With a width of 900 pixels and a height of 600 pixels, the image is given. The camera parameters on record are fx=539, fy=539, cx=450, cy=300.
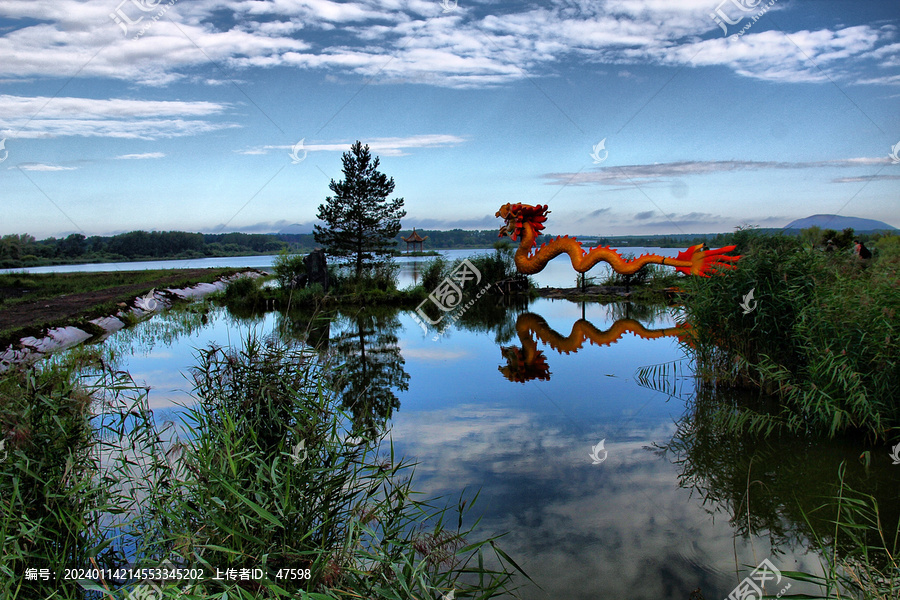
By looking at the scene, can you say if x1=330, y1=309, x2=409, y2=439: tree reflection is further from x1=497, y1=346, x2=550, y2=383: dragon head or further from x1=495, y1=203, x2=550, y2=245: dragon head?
x1=495, y1=203, x2=550, y2=245: dragon head

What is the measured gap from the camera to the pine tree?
21.6m

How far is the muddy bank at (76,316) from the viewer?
8.01m

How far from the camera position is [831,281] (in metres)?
6.55

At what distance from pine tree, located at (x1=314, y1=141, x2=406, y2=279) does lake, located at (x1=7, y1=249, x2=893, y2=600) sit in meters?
12.3

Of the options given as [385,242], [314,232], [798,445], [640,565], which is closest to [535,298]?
[385,242]

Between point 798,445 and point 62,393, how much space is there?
Result: 6.04 m

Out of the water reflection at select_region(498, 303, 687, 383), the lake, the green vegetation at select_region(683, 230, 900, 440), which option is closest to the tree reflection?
the lake

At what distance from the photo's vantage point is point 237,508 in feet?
8.63

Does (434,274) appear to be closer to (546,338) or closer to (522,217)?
(522,217)

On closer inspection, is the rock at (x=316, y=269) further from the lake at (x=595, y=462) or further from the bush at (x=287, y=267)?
the lake at (x=595, y=462)

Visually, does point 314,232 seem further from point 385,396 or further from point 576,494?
point 576,494

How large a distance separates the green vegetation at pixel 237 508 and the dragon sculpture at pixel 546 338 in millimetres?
4734

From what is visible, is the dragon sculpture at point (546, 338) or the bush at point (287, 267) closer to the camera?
the dragon sculpture at point (546, 338)

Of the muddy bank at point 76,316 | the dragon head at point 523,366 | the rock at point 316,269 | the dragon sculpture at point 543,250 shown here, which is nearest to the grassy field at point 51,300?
the muddy bank at point 76,316
